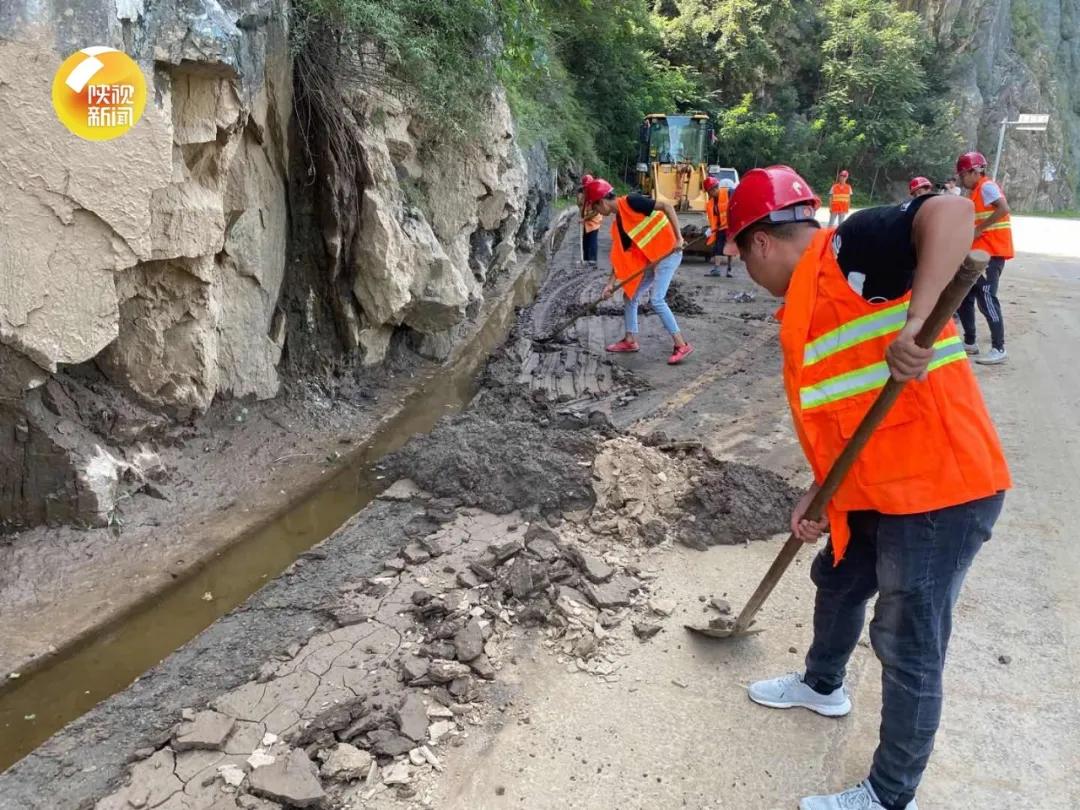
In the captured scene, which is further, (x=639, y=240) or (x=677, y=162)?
(x=677, y=162)

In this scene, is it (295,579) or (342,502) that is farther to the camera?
(342,502)

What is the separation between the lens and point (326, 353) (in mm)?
6688

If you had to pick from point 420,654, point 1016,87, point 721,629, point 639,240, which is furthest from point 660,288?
point 1016,87

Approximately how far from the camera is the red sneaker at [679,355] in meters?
7.64

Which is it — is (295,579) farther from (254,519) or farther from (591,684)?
(591,684)

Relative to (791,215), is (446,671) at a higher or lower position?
lower

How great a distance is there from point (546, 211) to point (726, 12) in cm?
1817

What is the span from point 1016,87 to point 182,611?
4414 cm

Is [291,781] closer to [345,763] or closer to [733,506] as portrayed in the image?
[345,763]

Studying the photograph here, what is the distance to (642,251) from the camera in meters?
7.69

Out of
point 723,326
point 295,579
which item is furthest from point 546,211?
point 295,579

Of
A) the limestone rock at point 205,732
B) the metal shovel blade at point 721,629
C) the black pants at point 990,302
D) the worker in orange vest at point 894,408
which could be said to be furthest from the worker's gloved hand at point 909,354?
the black pants at point 990,302

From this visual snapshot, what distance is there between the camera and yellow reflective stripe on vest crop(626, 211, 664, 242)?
24.5 feet

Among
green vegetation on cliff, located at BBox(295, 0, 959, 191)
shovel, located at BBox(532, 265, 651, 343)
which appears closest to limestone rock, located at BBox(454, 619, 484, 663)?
shovel, located at BBox(532, 265, 651, 343)
